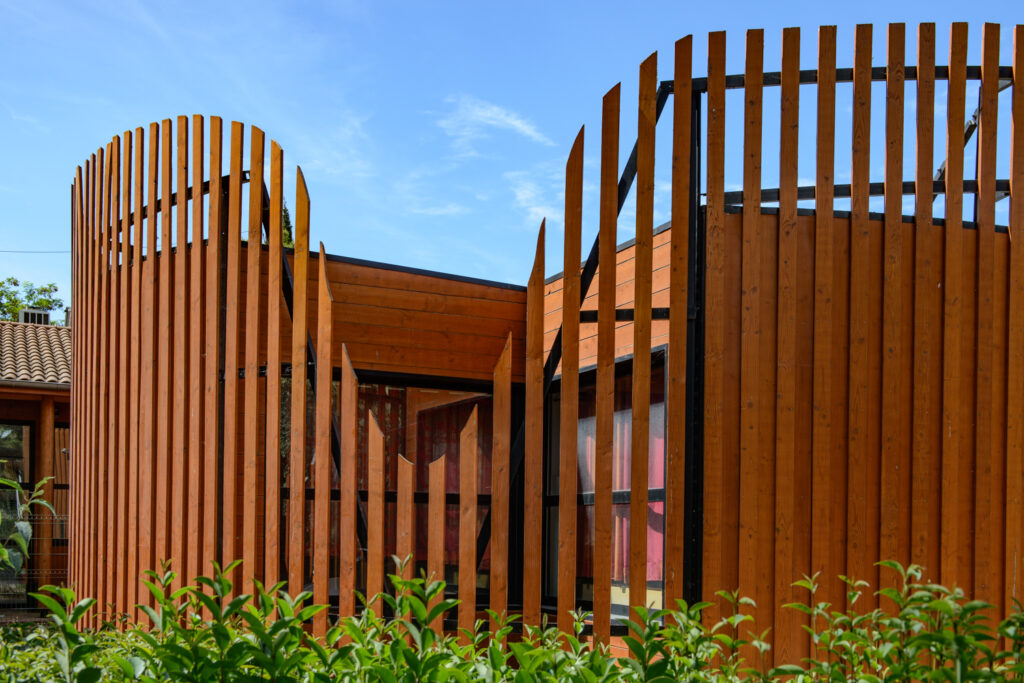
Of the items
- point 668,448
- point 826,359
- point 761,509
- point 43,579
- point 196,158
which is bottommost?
point 43,579

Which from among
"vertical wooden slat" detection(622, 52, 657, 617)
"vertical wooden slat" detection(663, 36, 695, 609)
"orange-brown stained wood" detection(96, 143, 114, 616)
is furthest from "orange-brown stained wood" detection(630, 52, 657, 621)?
→ "orange-brown stained wood" detection(96, 143, 114, 616)

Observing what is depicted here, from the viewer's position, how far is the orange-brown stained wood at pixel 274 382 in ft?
17.7

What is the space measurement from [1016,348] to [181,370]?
4594 mm

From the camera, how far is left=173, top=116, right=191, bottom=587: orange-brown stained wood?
592 centimetres

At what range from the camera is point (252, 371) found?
18.5 ft

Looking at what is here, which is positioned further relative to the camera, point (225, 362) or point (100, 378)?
point (100, 378)

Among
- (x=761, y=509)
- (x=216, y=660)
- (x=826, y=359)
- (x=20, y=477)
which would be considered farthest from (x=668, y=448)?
(x=20, y=477)

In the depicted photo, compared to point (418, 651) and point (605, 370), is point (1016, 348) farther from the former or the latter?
point (418, 651)

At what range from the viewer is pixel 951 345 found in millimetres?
5090

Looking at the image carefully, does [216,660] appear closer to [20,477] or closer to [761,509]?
[761,509]

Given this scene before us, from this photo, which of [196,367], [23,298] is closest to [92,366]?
[196,367]

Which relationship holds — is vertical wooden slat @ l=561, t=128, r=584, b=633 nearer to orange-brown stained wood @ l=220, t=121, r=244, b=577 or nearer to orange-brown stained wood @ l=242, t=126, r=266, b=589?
orange-brown stained wood @ l=242, t=126, r=266, b=589

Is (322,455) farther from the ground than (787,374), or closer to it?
closer to it

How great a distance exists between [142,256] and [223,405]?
135cm
